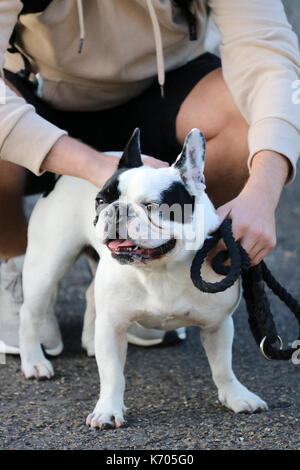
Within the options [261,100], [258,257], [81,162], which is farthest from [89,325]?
[261,100]

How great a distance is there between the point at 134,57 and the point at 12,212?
26.2 inches

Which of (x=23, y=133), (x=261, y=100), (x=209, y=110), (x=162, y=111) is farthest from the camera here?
(x=162, y=111)

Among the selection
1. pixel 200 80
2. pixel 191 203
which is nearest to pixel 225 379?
pixel 191 203

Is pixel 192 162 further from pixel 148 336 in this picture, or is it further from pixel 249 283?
pixel 148 336

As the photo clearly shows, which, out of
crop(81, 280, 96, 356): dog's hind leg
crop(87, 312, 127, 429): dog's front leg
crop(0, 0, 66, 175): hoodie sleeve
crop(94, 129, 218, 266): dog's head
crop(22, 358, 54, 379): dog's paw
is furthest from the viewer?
crop(81, 280, 96, 356): dog's hind leg

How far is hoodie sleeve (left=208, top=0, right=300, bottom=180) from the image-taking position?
212 centimetres

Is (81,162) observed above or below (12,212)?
above

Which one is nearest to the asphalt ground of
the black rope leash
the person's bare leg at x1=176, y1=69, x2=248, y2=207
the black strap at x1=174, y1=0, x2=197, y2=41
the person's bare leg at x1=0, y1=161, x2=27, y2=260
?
the black rope leash

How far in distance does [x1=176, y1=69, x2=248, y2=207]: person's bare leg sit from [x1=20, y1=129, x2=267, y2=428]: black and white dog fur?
41 cm

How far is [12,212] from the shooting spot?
2566 millimetres

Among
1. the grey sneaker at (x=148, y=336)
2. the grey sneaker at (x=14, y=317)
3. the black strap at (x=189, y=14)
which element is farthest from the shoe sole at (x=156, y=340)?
the black strap at (x=189, y=14)

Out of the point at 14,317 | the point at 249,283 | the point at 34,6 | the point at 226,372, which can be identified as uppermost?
the point at 34,6

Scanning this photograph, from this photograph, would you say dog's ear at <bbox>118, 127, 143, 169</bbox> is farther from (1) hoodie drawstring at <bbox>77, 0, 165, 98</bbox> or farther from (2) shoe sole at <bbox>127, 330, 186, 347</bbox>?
(2) shoe sole at <bbox>127, 330, 186, 347</bbox>

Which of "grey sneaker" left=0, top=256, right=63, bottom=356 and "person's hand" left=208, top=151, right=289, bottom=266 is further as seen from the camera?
"grey sneaker" left=0, top=256, right=63, bottom=356
